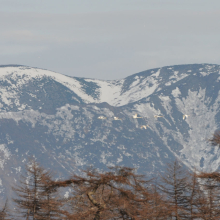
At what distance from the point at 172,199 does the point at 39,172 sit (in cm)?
1505

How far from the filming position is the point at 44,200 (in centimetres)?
7219

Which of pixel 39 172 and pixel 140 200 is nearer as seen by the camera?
A: pixel 140 200

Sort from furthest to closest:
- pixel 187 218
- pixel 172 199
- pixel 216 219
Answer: pixel 172 199 < pixel 187 218 < pixel 216 219

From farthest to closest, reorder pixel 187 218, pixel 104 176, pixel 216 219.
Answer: pixel 187 218
pixel 216 219
pixel 104 176

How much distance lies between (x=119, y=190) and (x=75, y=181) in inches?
152

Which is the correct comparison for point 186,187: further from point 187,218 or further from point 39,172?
point 39,172

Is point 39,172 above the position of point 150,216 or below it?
above

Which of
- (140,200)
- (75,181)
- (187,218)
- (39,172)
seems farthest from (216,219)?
(39,172)

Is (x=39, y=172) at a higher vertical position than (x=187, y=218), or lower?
higher

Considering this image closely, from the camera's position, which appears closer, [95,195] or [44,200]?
[95,195]

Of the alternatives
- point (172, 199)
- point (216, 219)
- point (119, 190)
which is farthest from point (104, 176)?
point (172, 199)

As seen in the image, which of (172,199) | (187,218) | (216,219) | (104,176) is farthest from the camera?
(172,199)

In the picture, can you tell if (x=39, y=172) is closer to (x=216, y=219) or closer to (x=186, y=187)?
(x=186, y=187)

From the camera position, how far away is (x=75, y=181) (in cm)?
5719
